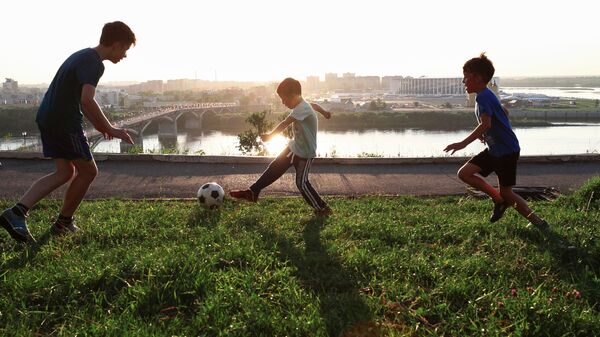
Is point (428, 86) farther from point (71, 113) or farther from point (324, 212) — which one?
point (71, 113)

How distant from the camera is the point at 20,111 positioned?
238ft

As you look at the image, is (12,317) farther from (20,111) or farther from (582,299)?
(20,111)

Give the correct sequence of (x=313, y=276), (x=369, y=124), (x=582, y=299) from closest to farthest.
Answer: (x=582, y=299) → (x=313, y=276) → (x=369, y=124)

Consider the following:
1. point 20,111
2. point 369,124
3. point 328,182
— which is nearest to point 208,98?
point 20,111

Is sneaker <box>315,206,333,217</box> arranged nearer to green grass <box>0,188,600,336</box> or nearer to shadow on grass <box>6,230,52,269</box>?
green grass <box>0,188,600,336</box>

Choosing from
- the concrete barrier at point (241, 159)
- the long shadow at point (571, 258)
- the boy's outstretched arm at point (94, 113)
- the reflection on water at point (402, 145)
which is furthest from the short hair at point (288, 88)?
the reflection on water at point (402, 145)

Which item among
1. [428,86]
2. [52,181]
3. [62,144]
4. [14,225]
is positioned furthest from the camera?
[428,86]

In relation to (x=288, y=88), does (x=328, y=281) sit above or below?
below

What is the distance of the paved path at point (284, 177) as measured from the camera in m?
6.47

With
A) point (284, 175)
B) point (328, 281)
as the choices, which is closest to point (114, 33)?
point (328, 281)

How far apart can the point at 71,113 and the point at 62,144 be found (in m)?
0.24

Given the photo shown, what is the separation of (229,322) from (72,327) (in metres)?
0.76

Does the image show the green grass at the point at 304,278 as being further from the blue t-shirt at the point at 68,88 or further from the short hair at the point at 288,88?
the short hair at the point at 288,88

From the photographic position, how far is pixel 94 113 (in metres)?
3.74
